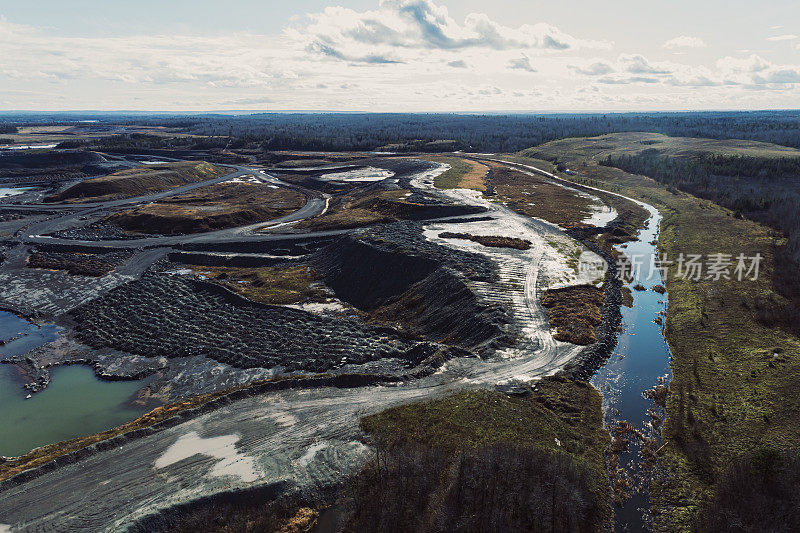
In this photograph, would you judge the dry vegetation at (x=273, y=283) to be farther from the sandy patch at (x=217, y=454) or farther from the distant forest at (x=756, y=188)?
the distant forest at (x=756, y=188)

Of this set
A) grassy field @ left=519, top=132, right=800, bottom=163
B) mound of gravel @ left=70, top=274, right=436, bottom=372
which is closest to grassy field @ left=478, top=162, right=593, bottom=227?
grassy field @ left=519, top=132, right=800, bottom=163

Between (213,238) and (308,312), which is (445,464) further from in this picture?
(213,238)

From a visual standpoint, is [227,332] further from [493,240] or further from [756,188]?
[756,188]

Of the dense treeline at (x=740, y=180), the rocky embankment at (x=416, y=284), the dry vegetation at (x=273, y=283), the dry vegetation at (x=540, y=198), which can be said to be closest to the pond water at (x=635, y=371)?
the rocky embankment at (x=416, y=284)

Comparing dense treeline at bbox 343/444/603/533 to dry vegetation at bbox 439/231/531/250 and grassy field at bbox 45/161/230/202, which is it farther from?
grassy field at bbox 45/161/230/202

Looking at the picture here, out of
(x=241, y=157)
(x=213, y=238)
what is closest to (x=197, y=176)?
(x=241, y=157)

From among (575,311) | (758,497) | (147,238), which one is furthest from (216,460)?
(147,238)
